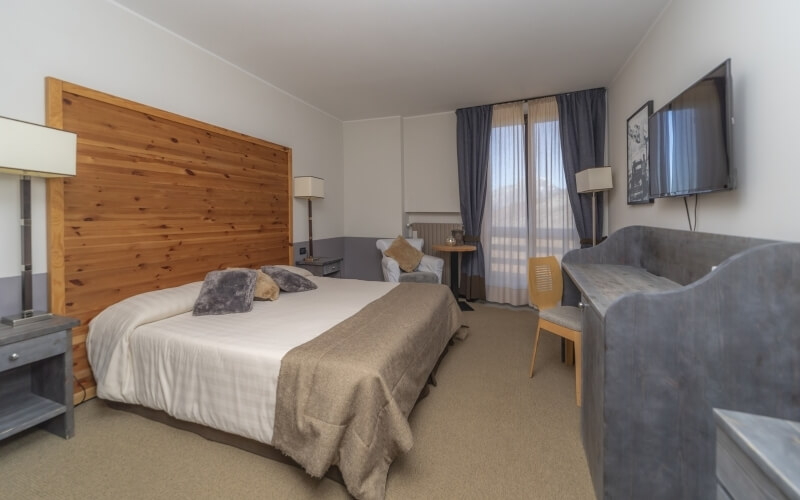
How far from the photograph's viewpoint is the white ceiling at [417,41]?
244 centimetres

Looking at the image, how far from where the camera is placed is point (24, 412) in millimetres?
1771

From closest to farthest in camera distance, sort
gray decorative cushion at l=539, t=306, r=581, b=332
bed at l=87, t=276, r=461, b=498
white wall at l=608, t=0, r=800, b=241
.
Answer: white wall at l=608, t=0, r=800, b=241 < bed at l=87, t=276, r=461, b=498 < gray decorative cushion at l=539, t=306, r=581, b=332

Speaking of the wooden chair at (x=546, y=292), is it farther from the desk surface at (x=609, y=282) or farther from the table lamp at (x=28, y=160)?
the table lamp at (x=28, y=160)

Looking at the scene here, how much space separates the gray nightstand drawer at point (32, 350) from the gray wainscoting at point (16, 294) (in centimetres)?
44

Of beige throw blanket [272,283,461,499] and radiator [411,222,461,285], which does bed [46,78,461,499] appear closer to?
beige throw blanket [272,283,461,499]

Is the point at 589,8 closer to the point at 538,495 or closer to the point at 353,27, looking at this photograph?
the point at 353,27

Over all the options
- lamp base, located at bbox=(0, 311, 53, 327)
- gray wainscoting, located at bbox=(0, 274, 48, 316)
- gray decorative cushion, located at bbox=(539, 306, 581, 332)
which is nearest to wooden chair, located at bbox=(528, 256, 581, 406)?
gray decorative cushion, located at bbox=(539, 306, 581, 332)

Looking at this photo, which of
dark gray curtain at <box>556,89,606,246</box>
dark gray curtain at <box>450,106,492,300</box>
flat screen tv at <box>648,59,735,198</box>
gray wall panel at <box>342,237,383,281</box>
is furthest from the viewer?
gray wall panel at <box>342,237,383,281</box>

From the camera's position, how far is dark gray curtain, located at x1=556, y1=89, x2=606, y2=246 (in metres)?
3.98

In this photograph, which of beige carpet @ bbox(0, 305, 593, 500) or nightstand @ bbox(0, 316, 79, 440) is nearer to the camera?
beige carpet @ bbox(0, 305, 593, 500)

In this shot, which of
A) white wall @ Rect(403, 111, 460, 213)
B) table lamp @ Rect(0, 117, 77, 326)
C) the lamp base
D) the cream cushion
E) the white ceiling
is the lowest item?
the lamp base

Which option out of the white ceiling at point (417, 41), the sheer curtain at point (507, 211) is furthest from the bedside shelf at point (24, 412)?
the sheer curtain at point (507, 211)

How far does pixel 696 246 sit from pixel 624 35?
209 centimetres

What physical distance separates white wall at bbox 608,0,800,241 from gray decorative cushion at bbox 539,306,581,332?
91cm
